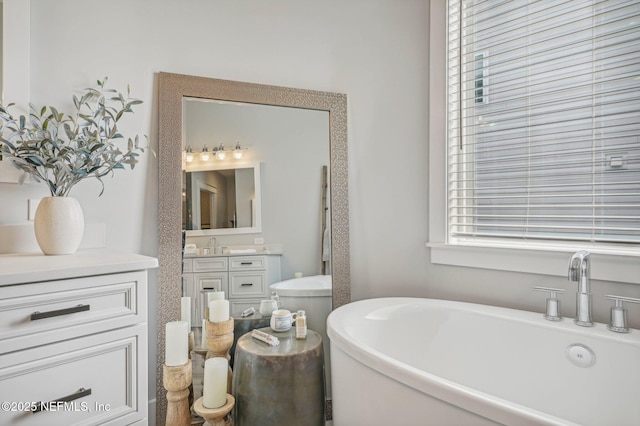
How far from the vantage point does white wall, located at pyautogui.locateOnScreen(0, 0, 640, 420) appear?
5.09 feet

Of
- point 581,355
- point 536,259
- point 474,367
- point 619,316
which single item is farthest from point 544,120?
point 474,367

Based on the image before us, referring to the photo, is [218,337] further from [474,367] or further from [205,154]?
[474,367]

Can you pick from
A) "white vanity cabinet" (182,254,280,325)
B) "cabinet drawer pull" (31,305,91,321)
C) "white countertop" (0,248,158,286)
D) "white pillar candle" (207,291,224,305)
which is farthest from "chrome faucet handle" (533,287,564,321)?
"cabinet drawer pull" (31,305,91,321)

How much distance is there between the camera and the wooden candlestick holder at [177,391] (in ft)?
4.38

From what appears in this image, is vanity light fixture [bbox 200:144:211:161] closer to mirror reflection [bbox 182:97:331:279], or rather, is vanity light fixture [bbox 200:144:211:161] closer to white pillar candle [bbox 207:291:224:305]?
mirror reflection [bbox 182:97:331:279]

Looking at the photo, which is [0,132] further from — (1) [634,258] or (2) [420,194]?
(1) [634,258]

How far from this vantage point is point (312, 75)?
81.0 inches

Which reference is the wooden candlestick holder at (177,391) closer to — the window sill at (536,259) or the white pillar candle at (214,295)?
the white pillar candle at (214,295)

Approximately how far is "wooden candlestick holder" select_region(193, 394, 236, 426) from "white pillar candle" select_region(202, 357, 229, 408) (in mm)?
16

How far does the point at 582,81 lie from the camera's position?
1.51 m

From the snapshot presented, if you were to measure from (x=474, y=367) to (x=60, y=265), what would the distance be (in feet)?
5.13

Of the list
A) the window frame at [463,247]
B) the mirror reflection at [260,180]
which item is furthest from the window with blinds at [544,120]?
the mirror reflection at [260,180]

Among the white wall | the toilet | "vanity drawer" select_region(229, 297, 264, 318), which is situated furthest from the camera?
the toilet

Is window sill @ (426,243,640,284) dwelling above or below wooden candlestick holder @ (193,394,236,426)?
above
